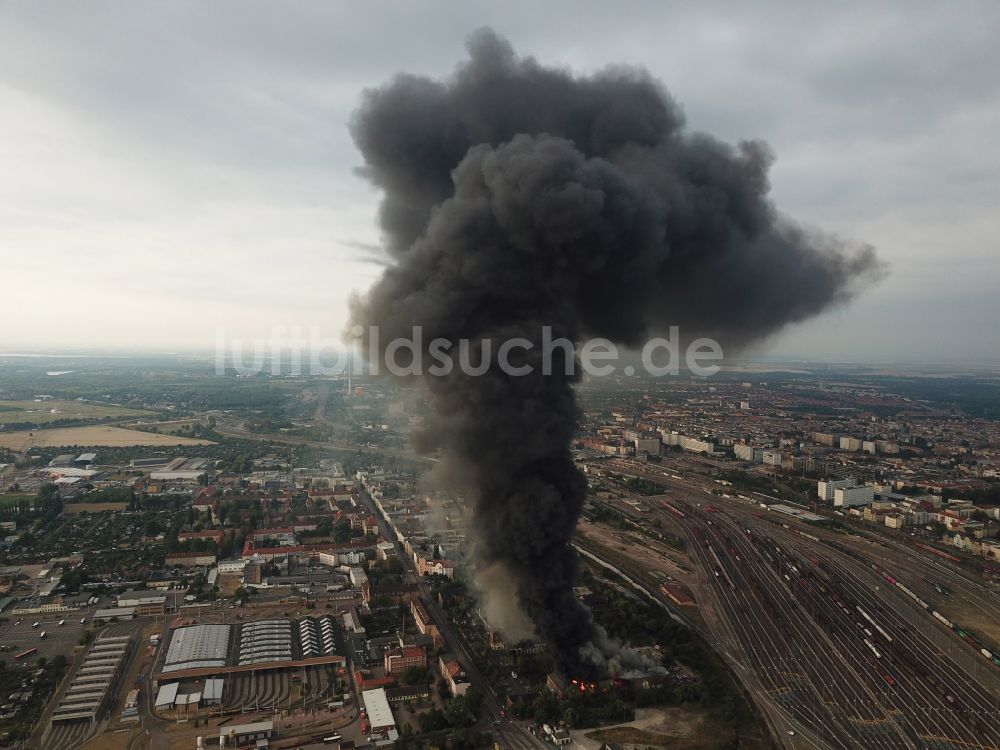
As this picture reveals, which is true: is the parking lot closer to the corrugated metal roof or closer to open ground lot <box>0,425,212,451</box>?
the corrugated metal roof

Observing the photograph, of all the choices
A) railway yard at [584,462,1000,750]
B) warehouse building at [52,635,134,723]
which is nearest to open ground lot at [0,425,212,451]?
warehouse building at [52,635,134,723]

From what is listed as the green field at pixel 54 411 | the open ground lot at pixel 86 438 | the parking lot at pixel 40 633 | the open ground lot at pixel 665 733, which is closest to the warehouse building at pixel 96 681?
the parking lot at pixel 40 633

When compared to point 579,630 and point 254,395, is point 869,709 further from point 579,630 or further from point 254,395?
point 254,395

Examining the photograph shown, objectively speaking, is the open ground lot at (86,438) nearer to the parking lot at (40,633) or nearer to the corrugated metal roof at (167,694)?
the parking lot at (40,633)

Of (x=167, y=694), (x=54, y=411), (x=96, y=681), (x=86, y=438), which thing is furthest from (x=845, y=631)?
(x=54, y=411)

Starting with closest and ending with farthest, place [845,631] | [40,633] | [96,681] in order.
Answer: [96,681] → [40,633] → [845,631]

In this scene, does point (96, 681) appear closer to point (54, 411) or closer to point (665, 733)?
point (665, 733)
